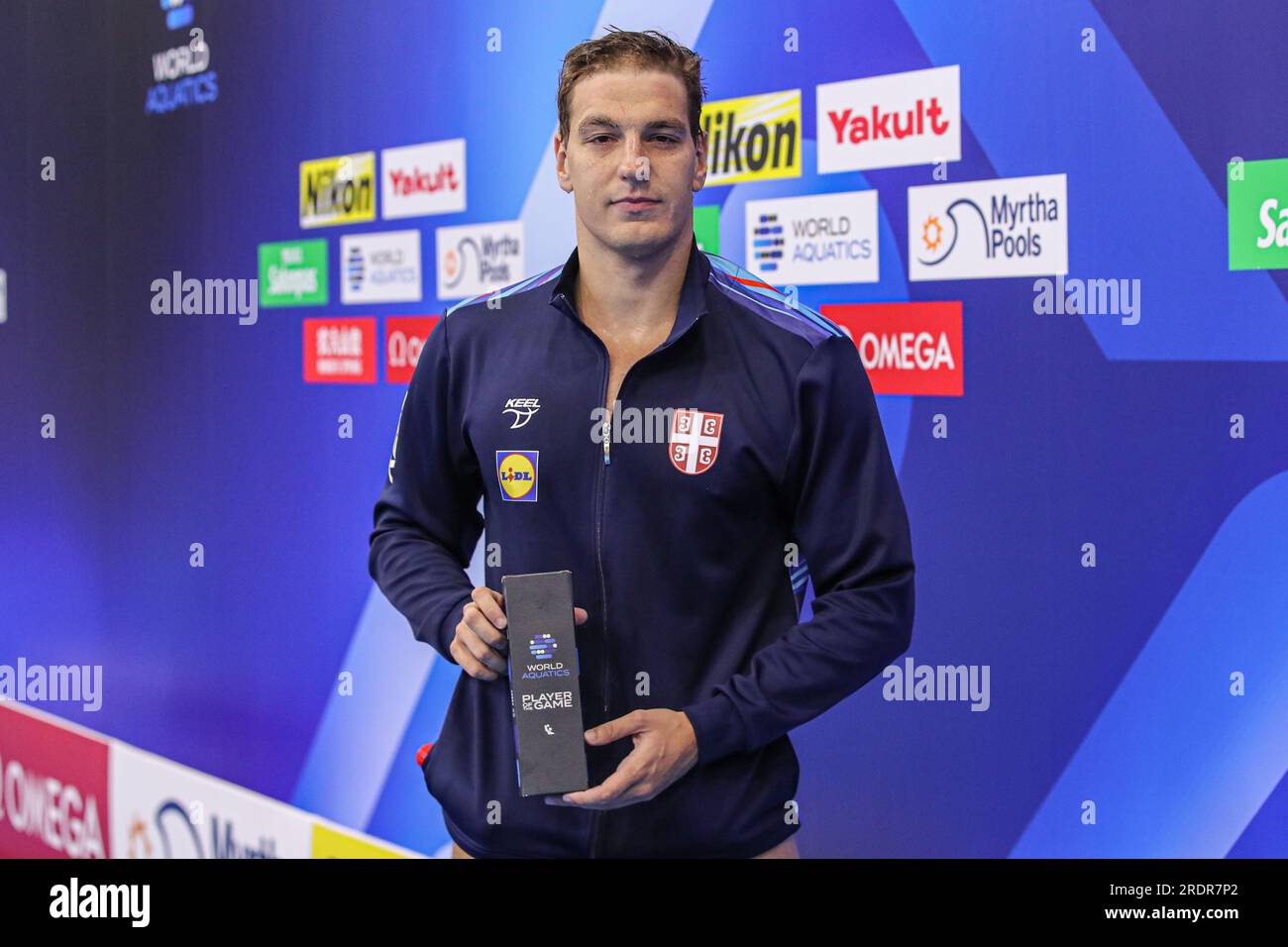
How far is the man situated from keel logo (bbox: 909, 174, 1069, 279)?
723 mm

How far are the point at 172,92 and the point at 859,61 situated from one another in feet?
7.62

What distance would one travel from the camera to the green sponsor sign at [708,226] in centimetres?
288

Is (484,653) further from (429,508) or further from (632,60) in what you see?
(632,60)

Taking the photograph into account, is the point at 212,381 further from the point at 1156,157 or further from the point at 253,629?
the point at 1156,157

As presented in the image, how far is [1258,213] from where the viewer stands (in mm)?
2219

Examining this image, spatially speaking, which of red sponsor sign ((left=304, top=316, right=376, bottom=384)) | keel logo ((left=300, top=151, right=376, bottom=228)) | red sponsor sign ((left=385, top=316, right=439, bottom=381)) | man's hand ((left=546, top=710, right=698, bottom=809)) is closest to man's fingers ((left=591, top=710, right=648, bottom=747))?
man's hand ((left=546, top=710, right=698, bottom=809))

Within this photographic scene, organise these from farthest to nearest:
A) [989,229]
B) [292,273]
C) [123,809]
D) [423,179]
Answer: [123,809]
[292,273]
[423,179]
[989,229]

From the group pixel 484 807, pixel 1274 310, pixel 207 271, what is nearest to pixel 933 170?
pixel 1274 310

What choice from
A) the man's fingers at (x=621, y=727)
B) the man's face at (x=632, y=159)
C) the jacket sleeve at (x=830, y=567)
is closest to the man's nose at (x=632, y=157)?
the man's face at (x=632, y=159)

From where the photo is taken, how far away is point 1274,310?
2.22m

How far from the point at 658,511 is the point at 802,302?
1.06 m

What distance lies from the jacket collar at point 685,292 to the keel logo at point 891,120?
78cm

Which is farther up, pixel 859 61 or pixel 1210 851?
pixel 859 61

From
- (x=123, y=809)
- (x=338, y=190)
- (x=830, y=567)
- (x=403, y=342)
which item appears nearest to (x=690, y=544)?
(x=830, y=567)
